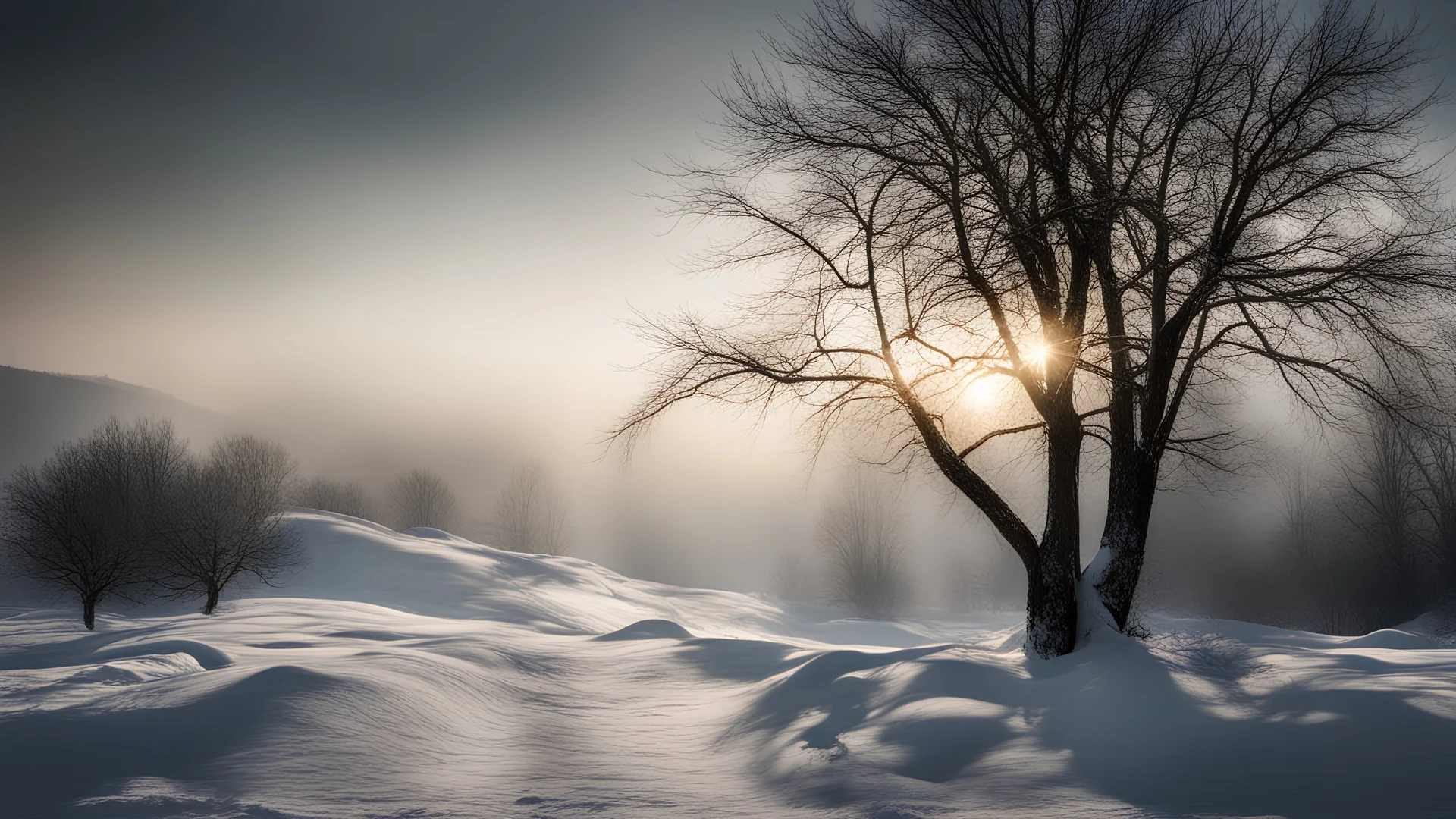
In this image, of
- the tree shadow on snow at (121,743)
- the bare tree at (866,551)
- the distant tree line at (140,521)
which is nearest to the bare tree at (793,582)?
the bare tree at (866,551)

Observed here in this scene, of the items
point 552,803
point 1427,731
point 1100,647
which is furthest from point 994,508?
point 552,803

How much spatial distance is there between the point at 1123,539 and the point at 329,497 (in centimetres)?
6633

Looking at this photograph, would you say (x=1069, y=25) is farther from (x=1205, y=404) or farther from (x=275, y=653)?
(x=275, y=653)

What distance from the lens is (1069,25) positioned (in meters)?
8.81

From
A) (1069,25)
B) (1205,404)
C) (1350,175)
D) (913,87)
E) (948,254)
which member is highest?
(1069,25)

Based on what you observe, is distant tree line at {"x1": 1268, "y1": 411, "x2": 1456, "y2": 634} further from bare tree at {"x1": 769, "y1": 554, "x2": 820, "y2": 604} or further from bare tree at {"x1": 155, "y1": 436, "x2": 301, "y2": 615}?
bare tree at {"x1": 155, "y1": 436, "x2": 301, "y2": 615}

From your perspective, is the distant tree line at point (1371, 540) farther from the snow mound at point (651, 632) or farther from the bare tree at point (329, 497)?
the bare tree at point (329, 497)

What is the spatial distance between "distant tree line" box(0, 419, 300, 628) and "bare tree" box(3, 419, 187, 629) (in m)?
0.04

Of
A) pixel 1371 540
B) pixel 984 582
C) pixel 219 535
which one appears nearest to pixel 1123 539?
pixel 219 535

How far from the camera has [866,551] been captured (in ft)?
171

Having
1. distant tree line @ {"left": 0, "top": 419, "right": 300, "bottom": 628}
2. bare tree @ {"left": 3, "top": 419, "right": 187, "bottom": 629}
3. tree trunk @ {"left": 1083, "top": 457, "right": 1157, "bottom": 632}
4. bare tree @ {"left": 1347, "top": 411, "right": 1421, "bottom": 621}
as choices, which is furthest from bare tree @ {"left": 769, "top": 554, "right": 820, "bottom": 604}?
tree trunk @ {"left": 1083, "top": 457, "right": 1157, "bottom": 632}

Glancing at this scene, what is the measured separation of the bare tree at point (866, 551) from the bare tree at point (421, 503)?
32.5 m

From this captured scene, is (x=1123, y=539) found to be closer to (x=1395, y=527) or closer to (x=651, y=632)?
(x=651, y=632)

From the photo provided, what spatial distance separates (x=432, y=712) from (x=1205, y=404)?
34.6 ft
